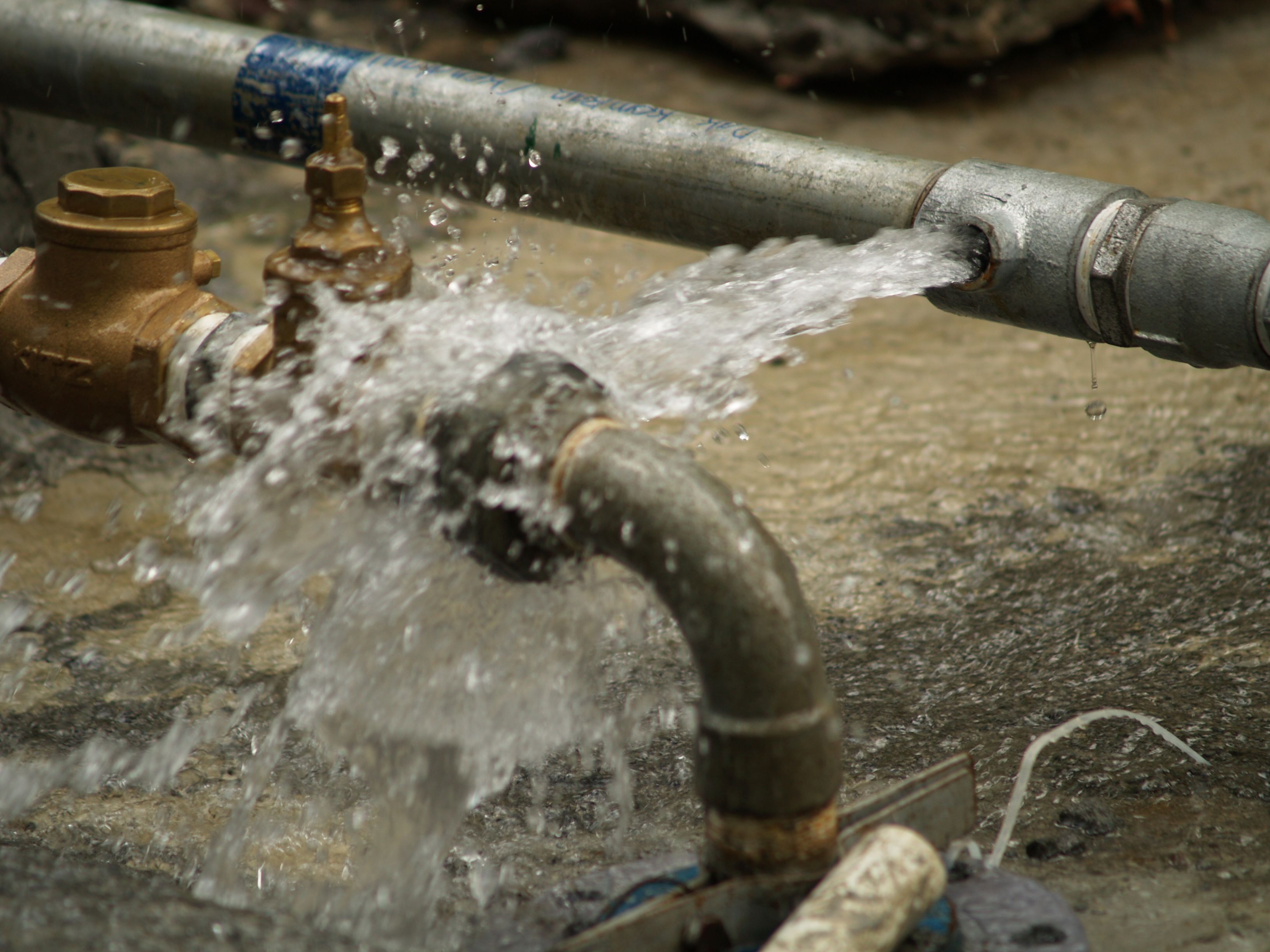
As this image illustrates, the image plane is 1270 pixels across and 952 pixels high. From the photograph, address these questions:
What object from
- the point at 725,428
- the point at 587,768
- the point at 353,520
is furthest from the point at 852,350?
the point at 353,520

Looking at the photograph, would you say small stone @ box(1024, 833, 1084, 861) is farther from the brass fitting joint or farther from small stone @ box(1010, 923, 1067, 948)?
the brass fitting joint

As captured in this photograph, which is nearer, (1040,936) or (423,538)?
(1040,936)

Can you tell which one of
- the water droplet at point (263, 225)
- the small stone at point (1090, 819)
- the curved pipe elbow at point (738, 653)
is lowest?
the water droplet at point (263, 225)

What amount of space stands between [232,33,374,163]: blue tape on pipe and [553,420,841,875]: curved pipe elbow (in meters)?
1.20

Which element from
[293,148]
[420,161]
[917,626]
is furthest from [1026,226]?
[293,148]

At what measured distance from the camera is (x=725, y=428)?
3031 millimetres

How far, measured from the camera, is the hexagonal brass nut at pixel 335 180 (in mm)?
1569

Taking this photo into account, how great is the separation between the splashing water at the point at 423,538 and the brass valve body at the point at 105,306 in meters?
0.13

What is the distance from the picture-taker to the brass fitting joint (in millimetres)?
1569

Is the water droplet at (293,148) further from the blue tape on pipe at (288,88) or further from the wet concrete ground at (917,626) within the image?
the wet concrete ground at (917,626)

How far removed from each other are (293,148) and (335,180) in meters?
0.66

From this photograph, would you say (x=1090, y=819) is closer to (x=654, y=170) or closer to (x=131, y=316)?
(x=654, y=170)

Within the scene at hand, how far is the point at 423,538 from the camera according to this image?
150 cm

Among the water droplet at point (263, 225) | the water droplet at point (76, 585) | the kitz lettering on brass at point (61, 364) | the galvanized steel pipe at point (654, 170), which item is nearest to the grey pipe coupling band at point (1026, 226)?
the galvanized steel pipe at point (654, 170)
